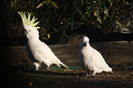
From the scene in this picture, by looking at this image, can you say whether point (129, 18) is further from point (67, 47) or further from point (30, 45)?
point (30, 45)

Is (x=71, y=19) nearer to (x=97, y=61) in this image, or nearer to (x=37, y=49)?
(x=37, y=49)

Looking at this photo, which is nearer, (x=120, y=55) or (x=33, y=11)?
(x=120, y=55)

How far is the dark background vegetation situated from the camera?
6332 millimetres

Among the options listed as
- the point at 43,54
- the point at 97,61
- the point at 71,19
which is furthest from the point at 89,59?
the point at 71,19

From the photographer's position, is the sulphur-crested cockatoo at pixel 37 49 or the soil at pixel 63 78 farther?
the sulphur-crested cockatoo at pixel 37 49

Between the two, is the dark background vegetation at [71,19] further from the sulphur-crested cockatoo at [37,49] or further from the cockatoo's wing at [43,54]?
the cockatoo's wing at [43,54]

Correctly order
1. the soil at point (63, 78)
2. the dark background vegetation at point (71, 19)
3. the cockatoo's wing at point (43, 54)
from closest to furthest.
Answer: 1. the soil at point (63, 78)
2. the cockatoo's wing at point (43, 54)
3. the dark background vegetation at point (71, 19)

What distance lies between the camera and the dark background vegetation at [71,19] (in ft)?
20.8

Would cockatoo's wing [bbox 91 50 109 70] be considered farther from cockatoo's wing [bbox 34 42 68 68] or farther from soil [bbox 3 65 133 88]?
cockatoo's wing [bbox 34 42 68 68]

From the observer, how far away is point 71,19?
20.6 feet

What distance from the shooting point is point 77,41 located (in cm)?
649

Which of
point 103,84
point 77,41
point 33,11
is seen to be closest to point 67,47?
point 77,41

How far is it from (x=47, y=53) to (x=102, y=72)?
78cm

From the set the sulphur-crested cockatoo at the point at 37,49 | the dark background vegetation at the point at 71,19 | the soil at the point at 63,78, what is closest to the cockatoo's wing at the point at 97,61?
the soil at the point at 63,78
